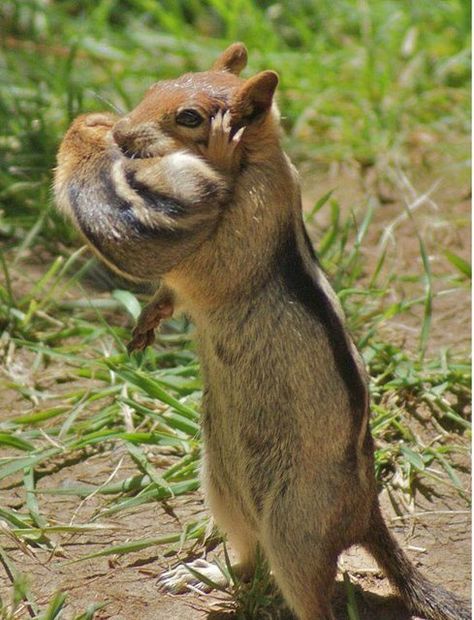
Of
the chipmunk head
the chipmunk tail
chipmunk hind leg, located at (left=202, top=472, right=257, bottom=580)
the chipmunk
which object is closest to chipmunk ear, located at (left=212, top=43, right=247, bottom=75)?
the chipmunk

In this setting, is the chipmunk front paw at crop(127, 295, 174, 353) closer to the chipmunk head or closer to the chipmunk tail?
the chipmunk head

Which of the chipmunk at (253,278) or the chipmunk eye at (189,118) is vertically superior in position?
the chipmunk eye at (189,118)

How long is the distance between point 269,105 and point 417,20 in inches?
147

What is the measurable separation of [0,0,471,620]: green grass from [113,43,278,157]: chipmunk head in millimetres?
781

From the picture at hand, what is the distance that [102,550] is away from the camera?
3773 mm

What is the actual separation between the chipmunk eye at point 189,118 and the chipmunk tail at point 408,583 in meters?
1.29

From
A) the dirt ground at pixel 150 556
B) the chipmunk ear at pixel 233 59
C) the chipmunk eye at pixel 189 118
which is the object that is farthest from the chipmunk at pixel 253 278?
the dirt ground at pixel 150 556

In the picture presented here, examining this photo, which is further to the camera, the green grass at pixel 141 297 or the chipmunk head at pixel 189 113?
the green grass at pixel 141 297

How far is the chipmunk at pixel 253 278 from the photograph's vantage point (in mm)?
3252

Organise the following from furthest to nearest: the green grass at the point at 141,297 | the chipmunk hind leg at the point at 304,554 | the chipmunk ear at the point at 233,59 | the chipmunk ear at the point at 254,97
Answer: the green grass at the point at 141,297 < the chipmunk ear at the point at 233,59 < the chipmunk hind leg at the point at 304,554 < the chipmunk ear at the point at 254,97

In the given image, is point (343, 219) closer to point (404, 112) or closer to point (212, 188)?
point (404, 112)

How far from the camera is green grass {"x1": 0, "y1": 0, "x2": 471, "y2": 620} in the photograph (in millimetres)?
4113

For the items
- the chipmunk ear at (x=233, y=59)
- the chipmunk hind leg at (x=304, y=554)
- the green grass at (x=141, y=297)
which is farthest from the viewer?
the green grass at (x=141, y=297)

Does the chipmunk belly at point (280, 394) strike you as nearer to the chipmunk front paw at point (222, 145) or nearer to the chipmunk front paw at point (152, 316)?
the chipmunk front paw at point (152, 316)
